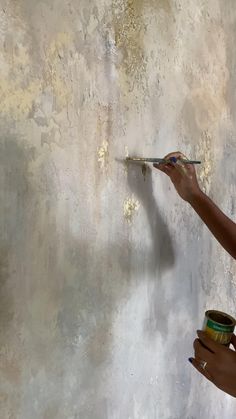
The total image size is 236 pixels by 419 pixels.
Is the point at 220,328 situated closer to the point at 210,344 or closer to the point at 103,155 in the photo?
the point at 210,344

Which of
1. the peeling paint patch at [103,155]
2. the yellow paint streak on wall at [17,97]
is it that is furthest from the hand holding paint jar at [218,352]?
the yellow paint streak on wall at [17,97]

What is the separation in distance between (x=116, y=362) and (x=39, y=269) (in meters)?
0.44

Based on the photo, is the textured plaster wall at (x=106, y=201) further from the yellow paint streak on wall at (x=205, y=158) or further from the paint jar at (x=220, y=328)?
the paint jar at (x=220, y=328)

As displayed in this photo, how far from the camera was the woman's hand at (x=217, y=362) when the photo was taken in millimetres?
1150

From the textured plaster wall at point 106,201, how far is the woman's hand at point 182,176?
2.3 inches

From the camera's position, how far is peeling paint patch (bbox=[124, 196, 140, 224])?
4.41 ft

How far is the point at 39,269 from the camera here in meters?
1.10

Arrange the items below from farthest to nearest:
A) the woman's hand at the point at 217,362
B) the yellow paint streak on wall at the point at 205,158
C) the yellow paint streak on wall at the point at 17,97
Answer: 1. the yellow paint streak on wall at the point at 205,158
2. the woman's hand at the point at 217,362
3. the yellow paint streak on wall at the point at 17,97

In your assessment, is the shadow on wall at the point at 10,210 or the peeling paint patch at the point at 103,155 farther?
the peeling paint patch at the point at 103,155

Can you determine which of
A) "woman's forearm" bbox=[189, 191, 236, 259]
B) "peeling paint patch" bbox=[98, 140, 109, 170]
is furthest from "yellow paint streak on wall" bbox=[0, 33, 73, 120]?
"woman's forearm" bbox=[189, 191, 236, 259]

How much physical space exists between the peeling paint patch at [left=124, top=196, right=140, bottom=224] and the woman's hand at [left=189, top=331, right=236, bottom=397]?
0.37 metres

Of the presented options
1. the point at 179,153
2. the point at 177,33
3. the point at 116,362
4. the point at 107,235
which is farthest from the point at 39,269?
the point at 177,33

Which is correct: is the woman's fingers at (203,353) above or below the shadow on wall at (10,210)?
below

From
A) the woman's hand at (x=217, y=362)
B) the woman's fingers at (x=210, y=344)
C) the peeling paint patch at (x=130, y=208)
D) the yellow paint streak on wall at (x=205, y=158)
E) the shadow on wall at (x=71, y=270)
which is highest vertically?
the yellow paint streak on wall at (x=205, y=158)
